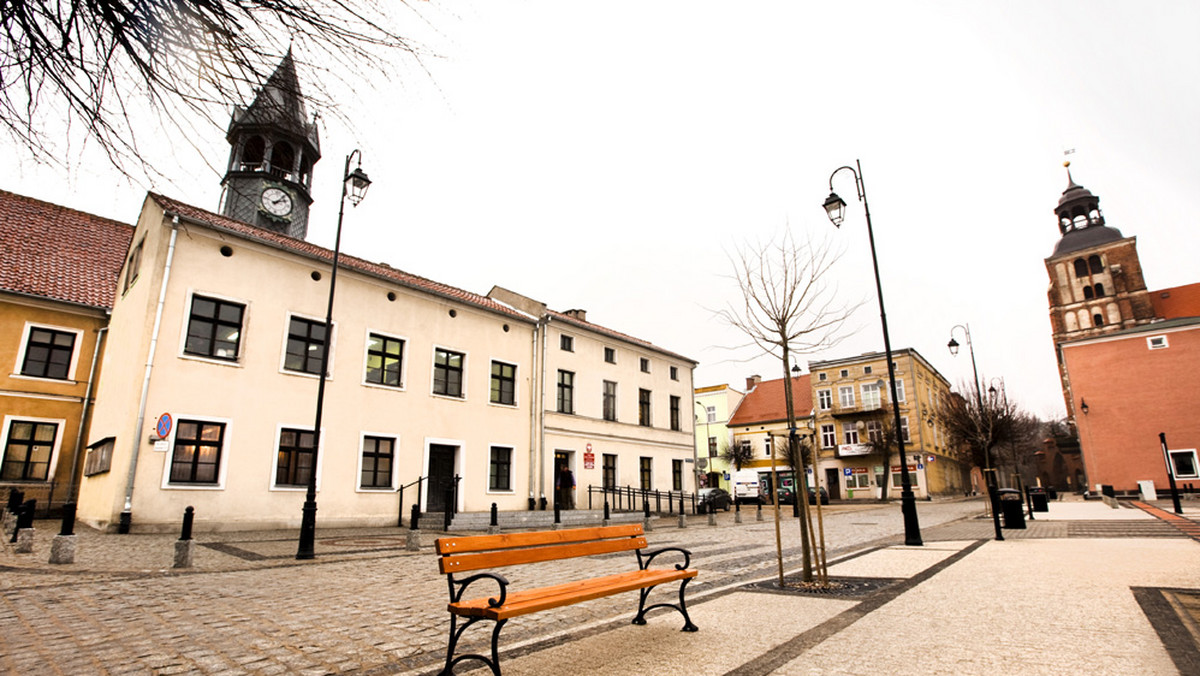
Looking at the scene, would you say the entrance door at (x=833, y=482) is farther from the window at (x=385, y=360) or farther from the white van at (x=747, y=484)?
the window at (x=385, y=360)

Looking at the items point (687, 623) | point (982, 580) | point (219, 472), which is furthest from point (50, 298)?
point (982, 580)

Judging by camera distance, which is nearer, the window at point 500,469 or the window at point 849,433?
the window at point 500,469

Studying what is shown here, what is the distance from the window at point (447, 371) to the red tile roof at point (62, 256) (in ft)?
37.2

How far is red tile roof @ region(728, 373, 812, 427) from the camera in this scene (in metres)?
49.5

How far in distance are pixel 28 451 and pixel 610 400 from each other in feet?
68.4

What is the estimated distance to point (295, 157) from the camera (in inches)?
927

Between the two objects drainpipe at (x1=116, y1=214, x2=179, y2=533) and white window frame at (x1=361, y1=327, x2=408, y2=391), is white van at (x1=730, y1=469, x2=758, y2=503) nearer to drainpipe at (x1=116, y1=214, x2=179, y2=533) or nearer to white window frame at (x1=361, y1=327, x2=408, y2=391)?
white window frame at (x1=361, y1=327, x2=408, y2=391)

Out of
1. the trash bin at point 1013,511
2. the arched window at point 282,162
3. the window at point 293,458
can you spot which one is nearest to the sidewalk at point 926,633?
the trash bin at point 1013,511

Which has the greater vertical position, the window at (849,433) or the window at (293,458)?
the window at (849,433)

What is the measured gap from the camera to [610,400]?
27484 mm

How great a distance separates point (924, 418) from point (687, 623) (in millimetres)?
47101

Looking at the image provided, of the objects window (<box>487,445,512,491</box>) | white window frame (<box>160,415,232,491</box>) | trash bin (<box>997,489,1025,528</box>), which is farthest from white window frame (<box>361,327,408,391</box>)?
trash bin (<box>997,489,1025,528</box>)

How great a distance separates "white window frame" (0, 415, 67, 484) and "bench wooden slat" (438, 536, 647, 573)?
21.4m

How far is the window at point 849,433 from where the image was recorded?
4500cm
